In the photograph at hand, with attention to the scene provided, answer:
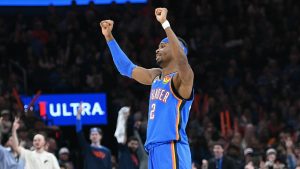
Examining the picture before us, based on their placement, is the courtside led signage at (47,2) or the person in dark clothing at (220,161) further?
the courtside led signage at (47,2)

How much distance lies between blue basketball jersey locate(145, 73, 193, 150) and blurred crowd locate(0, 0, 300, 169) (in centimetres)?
696

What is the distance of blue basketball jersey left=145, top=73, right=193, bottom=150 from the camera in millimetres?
6453

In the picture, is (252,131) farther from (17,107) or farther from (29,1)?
(29,1)

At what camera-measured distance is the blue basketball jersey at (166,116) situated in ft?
21.2

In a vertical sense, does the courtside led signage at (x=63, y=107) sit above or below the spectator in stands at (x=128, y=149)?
above

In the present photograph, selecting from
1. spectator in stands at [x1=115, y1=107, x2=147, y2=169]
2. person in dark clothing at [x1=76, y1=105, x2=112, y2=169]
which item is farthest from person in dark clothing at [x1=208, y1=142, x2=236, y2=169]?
person in dark clothing at [x1=76, y1=105, x2=112, y2=169]

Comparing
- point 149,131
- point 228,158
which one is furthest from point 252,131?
point 149,131

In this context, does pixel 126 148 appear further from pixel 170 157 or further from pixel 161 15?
pixel 161 15

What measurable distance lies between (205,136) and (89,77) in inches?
125

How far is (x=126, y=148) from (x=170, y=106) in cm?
602

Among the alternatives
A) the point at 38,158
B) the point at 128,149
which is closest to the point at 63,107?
the point at 128,149

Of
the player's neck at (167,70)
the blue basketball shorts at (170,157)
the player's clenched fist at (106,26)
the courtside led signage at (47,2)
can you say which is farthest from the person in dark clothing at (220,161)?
the courtside led signage at (47,2)

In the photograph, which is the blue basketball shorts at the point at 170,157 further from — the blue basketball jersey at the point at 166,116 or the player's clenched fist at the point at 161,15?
the player's clenched fist at the point at 161,15

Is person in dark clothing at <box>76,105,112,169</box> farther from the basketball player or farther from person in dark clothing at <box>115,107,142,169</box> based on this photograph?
the basketball player
